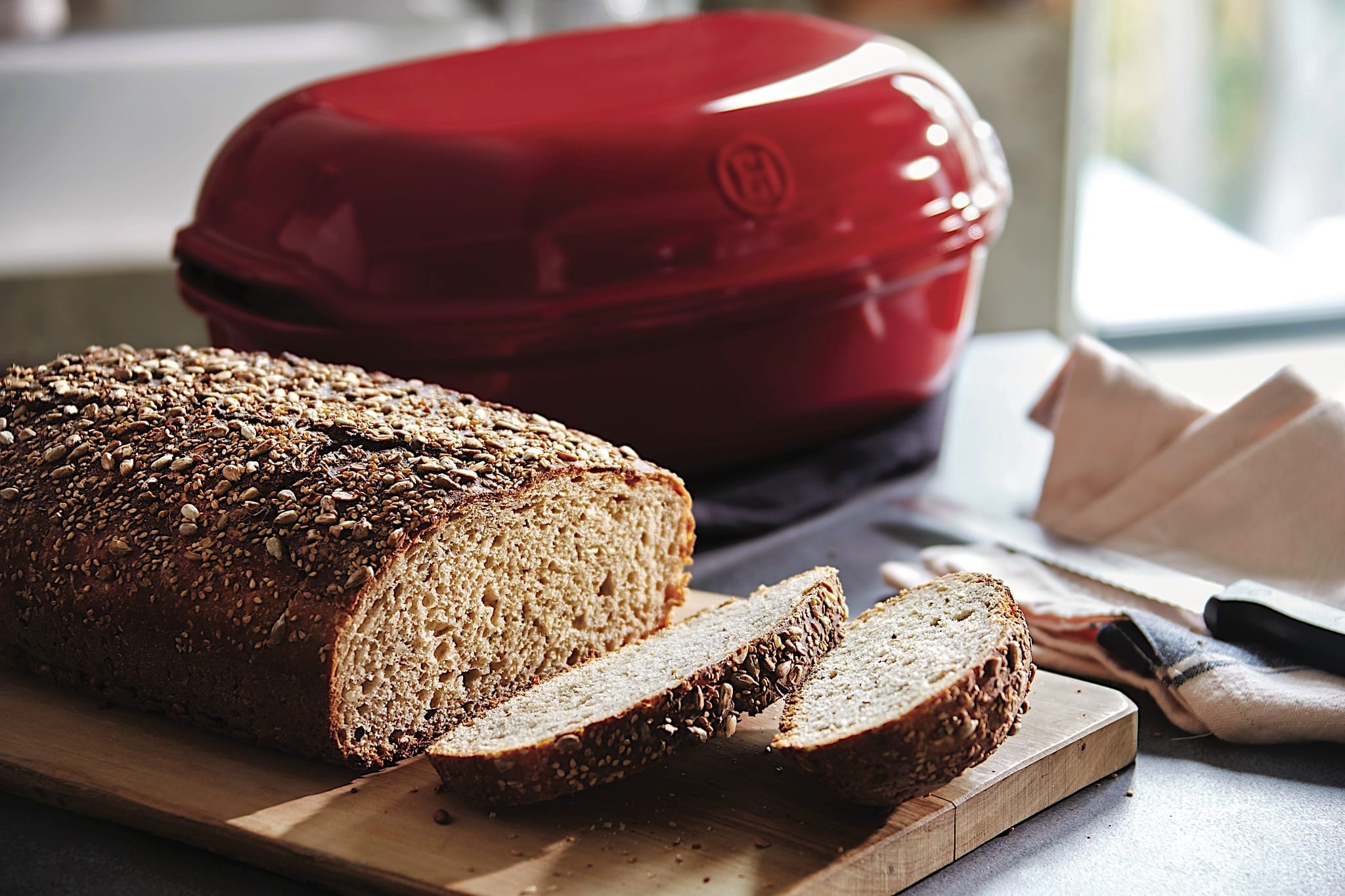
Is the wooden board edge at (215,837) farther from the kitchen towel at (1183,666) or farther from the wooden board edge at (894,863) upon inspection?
the kitchen towel at (1183,666)

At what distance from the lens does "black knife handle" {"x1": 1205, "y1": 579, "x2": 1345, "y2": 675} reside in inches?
57.9

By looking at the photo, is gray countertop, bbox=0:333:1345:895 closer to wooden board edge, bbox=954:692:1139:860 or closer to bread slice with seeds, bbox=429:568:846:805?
wooden board edge, bbox=954:692:1139:860

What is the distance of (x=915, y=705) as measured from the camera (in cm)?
119

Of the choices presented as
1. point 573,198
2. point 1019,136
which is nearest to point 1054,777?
point 573,198

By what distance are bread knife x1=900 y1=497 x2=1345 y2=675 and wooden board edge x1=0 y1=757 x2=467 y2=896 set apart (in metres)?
0.92

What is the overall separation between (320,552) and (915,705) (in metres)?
0.57

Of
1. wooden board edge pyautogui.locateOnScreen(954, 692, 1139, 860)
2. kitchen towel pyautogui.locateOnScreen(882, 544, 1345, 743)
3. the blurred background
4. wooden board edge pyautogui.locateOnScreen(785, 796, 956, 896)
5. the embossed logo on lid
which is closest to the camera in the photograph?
wooden board edge pyautogui.locateOnScreen(785, 796, 956, 896)

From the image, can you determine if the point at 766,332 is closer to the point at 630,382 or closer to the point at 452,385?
the point at 630,382

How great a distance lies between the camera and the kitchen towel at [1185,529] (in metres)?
1.45

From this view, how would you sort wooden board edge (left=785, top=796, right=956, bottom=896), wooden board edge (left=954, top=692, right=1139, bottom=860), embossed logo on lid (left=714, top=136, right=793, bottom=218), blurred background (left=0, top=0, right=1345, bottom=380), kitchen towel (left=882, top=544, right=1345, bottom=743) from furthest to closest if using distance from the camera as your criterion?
blurred background (left=0, top=0, right=1345, bottom=380), embossed logo on lid (left=714, top=136, right=793, bottom=218), kitchen towel (left=882, top=544, right=1345, bottom=743), wooden board edge (left=954, top=692, right=1139, bottom=860), wooden board edge (left=785, top=796, right=956, bottom=896)

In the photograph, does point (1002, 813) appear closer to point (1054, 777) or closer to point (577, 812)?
point (1054, 777)

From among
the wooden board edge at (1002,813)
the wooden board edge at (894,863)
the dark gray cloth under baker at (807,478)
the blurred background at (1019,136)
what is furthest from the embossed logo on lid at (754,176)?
the blurred background at (1019,136)

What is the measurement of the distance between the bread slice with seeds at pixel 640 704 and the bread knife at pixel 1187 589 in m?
0.45

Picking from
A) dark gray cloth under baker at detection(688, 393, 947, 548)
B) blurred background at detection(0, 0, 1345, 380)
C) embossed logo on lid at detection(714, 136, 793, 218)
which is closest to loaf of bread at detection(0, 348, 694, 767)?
dark gray cloth under baker at detection(688, 393, 947, 548)
